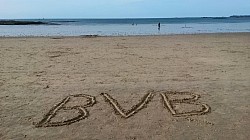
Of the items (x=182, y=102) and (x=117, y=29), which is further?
(x=117, y=29)

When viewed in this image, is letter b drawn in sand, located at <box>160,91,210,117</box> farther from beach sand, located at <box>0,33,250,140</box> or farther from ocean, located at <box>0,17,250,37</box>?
ocean, located at <box>0,17,250,37</box>

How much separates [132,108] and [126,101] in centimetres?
49

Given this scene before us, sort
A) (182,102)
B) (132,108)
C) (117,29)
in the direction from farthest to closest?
(117,29) → (182,102) → (132,108)

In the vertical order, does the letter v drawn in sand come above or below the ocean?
above

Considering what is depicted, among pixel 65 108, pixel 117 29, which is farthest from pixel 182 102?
pixel 117 29

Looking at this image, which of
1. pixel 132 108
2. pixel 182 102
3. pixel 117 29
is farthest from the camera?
pixel 117 29

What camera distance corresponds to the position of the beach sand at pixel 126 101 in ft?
16.9

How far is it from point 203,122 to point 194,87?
8.06ft

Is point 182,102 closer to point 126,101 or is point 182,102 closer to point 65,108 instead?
point 126,101

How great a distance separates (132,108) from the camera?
6285mm

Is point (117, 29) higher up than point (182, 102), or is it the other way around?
point (182, 102)

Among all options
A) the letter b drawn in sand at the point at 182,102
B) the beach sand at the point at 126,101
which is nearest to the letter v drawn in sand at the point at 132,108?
the beach sand at the point at 126,101

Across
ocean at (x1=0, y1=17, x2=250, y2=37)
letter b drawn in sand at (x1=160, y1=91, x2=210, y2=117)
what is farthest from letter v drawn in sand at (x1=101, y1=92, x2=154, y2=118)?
ocean at (x1=0, y1=17, x2=250, y2=37)

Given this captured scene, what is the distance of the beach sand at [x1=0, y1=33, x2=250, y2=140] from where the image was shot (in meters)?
5.16
